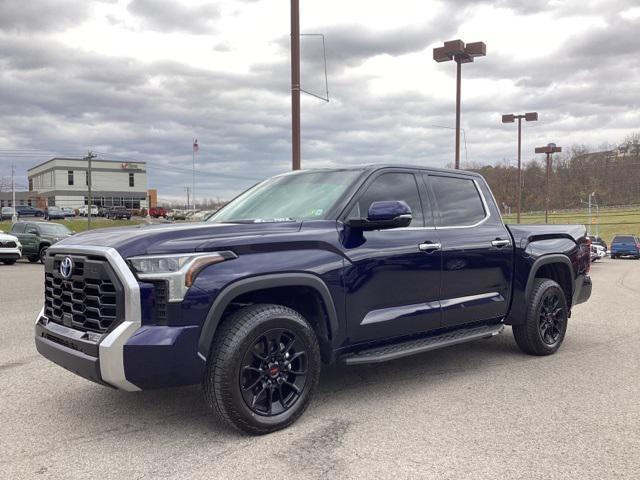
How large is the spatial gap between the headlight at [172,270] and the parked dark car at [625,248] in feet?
140

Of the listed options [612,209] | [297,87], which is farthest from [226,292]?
[612,209]

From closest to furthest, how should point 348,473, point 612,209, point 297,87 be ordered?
point 348,473 < point 297,87 < point 612,209

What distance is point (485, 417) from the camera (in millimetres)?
4246

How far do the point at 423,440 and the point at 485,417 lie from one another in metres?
0.69

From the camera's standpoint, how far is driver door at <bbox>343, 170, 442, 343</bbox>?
14.4 feet

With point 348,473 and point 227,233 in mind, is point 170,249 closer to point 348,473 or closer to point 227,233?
point 227,233

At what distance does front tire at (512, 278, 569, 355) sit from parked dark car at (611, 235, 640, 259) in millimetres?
38647

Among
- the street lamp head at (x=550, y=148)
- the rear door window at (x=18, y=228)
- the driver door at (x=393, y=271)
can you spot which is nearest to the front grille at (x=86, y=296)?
the driver door at (x=393, y=271)

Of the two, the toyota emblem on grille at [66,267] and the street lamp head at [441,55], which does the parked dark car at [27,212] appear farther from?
the toyota emblem on grille at [66,267]

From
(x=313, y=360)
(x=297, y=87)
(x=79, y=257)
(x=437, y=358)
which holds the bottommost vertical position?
(x=437, y=358)

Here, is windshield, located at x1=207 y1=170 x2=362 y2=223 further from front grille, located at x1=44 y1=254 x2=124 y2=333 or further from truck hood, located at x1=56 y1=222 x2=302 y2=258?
front grille, located at x1=44 y1=254 x2=124 y2=333

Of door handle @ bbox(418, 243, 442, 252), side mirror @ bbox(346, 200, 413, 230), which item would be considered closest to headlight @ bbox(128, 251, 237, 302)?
side mirror @ bbox(346, 200, 413, 230)

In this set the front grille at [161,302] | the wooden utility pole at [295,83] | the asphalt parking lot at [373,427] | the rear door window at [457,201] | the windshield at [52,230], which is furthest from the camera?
the windshield at [52,230]

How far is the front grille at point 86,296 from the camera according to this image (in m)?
3.60
